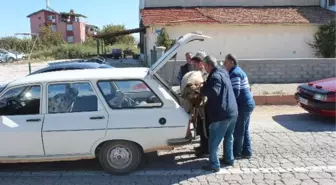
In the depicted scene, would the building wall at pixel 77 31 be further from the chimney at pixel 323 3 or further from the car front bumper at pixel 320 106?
the car front bumper at pixel 320 106

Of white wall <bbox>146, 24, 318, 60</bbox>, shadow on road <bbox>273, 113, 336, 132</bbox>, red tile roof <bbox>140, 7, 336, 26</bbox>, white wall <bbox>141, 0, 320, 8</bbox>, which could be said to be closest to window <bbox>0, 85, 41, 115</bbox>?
shadow on road <bbox>273, 113, 336, 132</bbox>

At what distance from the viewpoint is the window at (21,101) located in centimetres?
446

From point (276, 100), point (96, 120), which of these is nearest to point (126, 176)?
point (96, 120)

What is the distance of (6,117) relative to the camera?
439cm

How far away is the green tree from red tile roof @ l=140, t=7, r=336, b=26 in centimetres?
121

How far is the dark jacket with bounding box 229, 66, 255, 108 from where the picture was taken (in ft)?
15.4

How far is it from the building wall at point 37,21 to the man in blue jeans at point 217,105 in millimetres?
77436

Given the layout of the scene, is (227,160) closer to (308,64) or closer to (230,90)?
(230,90)

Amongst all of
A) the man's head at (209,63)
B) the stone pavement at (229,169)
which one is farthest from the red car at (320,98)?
the man's head at (209,63)

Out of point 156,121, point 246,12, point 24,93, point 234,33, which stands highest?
point 246,12

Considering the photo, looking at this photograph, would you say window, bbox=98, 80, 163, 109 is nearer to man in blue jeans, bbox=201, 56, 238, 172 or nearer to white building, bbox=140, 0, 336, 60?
man in blue jeans, bbox=201, 56, 238, 172

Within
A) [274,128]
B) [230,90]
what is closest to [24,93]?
[230,90]

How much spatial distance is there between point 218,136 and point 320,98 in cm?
348

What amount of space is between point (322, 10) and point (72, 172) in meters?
21.3
